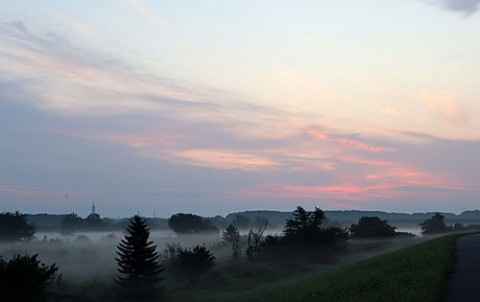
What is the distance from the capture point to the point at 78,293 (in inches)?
1901

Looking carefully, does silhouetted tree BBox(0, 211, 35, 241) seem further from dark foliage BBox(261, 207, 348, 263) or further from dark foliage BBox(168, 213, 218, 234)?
dark foliage BBox(261, 207, 348, 263)

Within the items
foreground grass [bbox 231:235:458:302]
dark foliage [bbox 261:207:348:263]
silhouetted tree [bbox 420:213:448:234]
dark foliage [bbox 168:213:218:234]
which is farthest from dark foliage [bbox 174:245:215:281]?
dark foliage [bbox 168:213:218:234]

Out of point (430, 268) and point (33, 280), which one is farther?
point (33, 280)

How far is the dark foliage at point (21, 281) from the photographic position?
32.7 meters

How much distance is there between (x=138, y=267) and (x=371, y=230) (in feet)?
165

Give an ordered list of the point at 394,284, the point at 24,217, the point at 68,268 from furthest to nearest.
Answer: the point at 24,217 < the point at 68,268 < the point at 394,284

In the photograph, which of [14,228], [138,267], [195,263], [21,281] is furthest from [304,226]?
[14,228]

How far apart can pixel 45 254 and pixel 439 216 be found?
75225mm

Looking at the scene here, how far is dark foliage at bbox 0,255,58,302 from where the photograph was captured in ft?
107

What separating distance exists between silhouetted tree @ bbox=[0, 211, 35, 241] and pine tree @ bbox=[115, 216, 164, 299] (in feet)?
200

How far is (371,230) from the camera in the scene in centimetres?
9162

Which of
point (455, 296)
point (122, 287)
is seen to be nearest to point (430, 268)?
point (455, 296)

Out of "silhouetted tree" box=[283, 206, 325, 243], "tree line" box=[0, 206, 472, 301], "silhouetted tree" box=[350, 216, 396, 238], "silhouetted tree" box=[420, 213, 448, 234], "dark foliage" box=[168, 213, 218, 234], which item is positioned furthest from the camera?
"dark foliage" box=[168, 213, 218, 234]

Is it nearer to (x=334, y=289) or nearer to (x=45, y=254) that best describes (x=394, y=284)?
(x=334, y=289)
